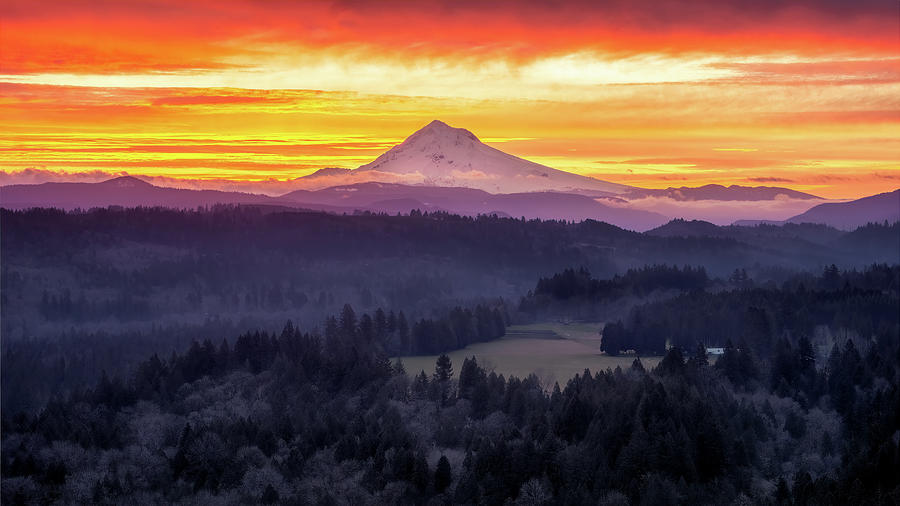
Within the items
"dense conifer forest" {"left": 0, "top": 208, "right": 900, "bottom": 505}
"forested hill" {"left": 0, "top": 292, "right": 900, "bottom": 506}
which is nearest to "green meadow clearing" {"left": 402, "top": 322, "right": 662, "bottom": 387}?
"dense conifer forest" {"left": 0, "top": 208, "right": 900, "bottom": 505}

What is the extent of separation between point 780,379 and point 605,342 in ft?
136

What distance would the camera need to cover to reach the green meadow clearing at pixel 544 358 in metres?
160

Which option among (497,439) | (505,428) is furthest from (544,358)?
(497,439)

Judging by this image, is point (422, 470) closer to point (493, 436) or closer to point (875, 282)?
point (493, 436)

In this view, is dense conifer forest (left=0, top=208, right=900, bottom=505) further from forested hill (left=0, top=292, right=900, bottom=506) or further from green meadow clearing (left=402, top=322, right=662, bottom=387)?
green meadow clearing (left=402, top=322, right=662, bottom=387)

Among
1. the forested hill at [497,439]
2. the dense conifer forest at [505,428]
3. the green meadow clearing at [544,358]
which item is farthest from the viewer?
the green meadow clearing at [544,358]

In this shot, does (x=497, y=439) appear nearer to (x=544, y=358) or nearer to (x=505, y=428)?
(x=505, y=428)

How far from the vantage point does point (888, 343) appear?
5497 inches

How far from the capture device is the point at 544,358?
172875 millimetres

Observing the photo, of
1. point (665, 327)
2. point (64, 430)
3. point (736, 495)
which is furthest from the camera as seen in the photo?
point (665, 327)

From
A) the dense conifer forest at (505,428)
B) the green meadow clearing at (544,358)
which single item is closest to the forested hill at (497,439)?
the dense conifer forest at (505,428)

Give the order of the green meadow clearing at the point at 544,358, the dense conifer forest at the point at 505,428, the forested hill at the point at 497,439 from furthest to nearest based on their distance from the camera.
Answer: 1. the green meadow clearing at the point at 544,358
2. the dense conifer forest at the point at 505,428
3. the forested hill at the point at 497,439

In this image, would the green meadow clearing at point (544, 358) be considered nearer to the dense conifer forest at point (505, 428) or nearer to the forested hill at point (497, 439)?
the dense conifer forest at point (505, 428)

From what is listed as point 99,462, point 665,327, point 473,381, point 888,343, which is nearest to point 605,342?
point 665,327
